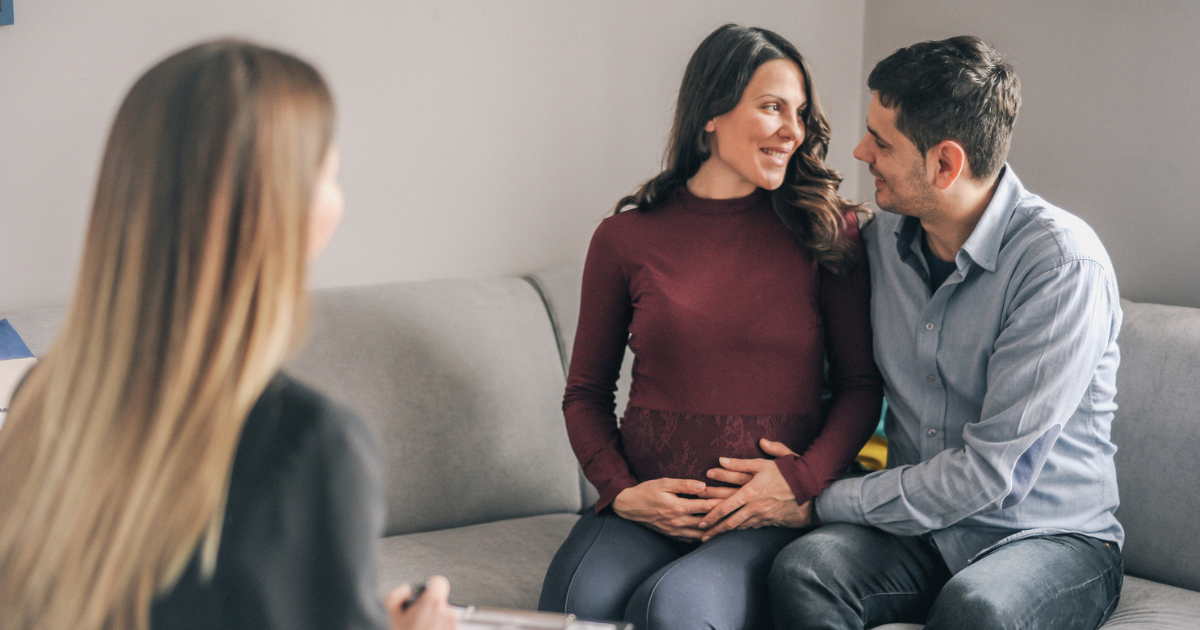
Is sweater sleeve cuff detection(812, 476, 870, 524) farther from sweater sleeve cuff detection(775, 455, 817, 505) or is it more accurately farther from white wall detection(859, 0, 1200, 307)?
white wall detection(859, 0, 1200, 307)

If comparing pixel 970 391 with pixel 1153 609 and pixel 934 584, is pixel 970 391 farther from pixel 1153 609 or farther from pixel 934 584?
pixel 1153 609

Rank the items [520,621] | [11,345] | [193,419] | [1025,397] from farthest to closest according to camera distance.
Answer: [11,345] → [1025,397] → [520,621] → [193,419]

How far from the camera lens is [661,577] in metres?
1.28

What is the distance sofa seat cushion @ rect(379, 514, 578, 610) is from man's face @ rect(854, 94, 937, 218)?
0.90 metres

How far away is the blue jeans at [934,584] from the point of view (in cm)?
121


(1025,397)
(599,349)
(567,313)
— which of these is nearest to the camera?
(1025,397)

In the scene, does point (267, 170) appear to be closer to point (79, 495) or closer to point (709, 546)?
point (79, 495)

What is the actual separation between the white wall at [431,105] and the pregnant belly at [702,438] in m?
0.84

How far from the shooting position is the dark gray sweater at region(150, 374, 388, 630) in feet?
1.95

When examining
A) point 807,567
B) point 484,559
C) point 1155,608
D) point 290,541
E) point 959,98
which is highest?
point 959,98

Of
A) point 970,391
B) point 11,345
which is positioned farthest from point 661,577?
point 11,345

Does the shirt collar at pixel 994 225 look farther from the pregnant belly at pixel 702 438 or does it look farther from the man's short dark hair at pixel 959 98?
the pregnant belly at pixel 702 438

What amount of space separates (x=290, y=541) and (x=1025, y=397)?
42.6 inches

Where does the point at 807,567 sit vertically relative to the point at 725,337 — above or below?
below
